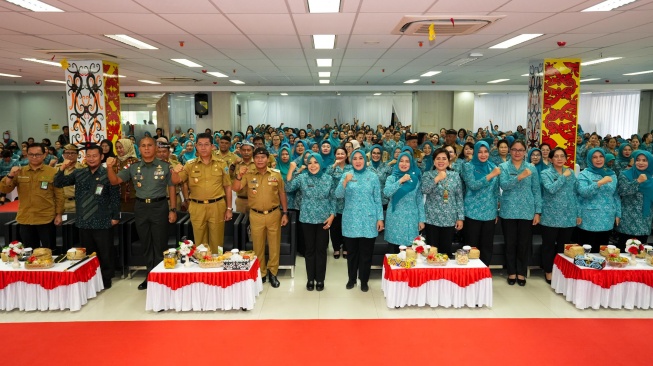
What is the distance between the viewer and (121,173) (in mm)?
5184

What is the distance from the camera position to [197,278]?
14.5 feet

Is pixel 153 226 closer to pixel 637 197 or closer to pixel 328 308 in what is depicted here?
pixel 328 308

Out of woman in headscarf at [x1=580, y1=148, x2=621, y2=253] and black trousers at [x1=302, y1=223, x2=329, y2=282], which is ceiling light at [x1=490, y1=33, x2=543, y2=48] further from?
black trousers at [x1=302, y1=223, x2=329, y2=282]

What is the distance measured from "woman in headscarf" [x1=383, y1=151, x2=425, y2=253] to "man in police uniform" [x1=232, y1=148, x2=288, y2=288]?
1.22 m

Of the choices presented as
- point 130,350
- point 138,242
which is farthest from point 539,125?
point 130,350

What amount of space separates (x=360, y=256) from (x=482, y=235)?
1485 millimetres

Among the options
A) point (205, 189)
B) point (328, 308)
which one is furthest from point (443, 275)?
point (205, 189)

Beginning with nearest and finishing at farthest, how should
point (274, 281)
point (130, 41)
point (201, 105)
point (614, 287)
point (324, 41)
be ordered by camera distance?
point (614, 287) → point (274, 281) → point (130, 41) → point (324, 41) → point (201, 105)

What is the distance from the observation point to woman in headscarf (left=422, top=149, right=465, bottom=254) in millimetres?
4961

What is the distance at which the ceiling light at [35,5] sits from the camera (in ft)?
14.3

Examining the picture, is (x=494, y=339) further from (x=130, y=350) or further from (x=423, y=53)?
(x=423, y=53)

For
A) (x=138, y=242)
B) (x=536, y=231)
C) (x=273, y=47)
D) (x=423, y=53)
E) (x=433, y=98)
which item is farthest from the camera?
(x=433, y=98)

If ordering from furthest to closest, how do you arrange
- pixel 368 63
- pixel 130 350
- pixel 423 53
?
pixel 368 63 < pixel 423 53 < pixel 130 350

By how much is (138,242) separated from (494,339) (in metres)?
4.13
